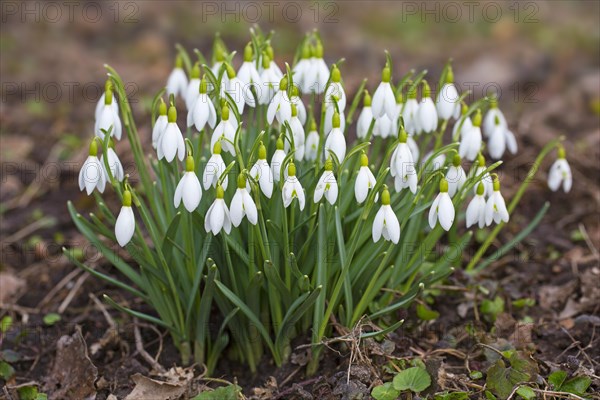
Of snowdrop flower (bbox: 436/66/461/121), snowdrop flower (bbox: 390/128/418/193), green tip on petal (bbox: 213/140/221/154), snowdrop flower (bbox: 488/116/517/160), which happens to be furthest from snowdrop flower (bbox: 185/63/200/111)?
snowdrop flower (bbox: 488/116/517/160)

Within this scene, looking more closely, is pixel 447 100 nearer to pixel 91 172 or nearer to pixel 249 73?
pixel 249 73

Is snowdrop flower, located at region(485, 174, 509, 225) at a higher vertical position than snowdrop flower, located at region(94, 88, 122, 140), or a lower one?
lower

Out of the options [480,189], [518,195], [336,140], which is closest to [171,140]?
[336,140]

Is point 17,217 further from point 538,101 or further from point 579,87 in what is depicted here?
point 579,87

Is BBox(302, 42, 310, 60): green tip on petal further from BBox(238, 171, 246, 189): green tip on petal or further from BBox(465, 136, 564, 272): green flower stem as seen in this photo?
BBox(465, 136, 564, 272): green flower stem

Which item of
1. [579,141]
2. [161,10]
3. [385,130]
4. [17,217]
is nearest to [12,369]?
[17,217]

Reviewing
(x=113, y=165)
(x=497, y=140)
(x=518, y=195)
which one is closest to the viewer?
(x=113, y=165)

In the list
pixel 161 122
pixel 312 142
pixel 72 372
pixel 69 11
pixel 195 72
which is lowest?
pixel 72 372
